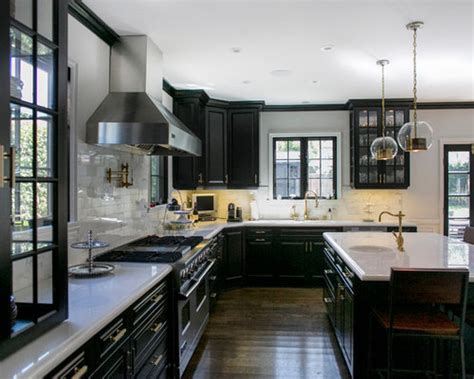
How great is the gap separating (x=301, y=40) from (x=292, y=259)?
10.4 ft

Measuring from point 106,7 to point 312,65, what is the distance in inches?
85.2

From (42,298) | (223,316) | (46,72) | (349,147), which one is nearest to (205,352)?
(223,316)

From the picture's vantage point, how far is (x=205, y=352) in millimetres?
3469

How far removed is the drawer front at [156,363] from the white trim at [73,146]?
105 centimetres

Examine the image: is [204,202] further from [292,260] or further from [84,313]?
[84,313]

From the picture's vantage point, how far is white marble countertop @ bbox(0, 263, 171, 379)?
1.27 metres

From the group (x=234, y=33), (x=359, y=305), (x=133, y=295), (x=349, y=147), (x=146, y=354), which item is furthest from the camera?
(x=349, y=147)

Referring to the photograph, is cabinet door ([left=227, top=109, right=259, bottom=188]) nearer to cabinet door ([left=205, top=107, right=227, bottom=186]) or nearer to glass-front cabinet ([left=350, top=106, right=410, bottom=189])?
cabinet door ([left=205, top=107, right=227, bottom=186])

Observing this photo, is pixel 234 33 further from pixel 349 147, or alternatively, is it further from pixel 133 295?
pixel 349 147

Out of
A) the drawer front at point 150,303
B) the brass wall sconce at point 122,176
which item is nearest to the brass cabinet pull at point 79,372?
the drawer front at point 150,303

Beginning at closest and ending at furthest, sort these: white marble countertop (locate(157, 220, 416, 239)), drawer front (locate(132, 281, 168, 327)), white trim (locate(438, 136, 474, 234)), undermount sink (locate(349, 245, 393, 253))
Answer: drawer front (locate(132, 281, 168, 327)) < undermount sink (locate(349, 245, 393, 253)) < white marble countertop (locate(157, 220, 416, 239)) < white trim (locate(438, 136, 474, 234))

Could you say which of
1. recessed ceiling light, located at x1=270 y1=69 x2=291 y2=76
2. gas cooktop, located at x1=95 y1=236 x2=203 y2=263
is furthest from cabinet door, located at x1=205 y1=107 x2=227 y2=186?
gas cooktop, located at x1=95 y1=236 x2=203 y2=263

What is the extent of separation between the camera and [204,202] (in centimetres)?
595

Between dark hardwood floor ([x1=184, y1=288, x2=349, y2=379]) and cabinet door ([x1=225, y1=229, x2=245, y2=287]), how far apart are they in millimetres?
394
